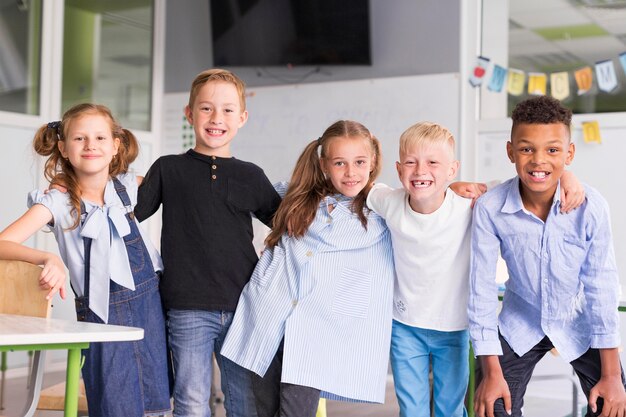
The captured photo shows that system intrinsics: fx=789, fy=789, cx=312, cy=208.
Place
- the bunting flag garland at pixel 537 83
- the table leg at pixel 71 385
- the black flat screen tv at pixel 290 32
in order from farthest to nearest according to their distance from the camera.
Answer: the black flat screen tv at pixel 290 32
the bunting flag garland at pixel 537 83
the table leg at pixel 71 385

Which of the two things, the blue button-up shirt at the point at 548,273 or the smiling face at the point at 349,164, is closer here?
the blue button-up shirt at the point at 548,273

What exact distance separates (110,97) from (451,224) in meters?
3.67

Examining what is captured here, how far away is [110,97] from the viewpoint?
5191 millimetres

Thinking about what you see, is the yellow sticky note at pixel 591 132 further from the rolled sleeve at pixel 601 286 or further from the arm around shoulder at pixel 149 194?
the arm around shoulder at pixel 149 194

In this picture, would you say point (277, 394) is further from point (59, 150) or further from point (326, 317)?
point (59, 150)

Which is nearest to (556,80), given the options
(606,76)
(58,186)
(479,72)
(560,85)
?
(560,85)

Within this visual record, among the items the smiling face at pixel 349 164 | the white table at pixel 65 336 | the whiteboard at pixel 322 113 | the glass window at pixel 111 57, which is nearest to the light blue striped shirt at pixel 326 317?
the smiling face at pixel 349 164

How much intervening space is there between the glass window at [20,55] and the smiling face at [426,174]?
3145 mm

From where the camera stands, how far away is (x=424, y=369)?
211 centimetres

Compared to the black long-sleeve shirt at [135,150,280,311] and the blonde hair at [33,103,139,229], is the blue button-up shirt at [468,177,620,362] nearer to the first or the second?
the black long-sleeve shirt at [135,150,280,311]

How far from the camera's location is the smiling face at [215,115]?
2113mm

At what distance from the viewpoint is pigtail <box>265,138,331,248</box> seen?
2.08 meters

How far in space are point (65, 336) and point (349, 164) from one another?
90 centimetres

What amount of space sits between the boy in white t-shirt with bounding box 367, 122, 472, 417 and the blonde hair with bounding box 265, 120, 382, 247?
4.8 inches
